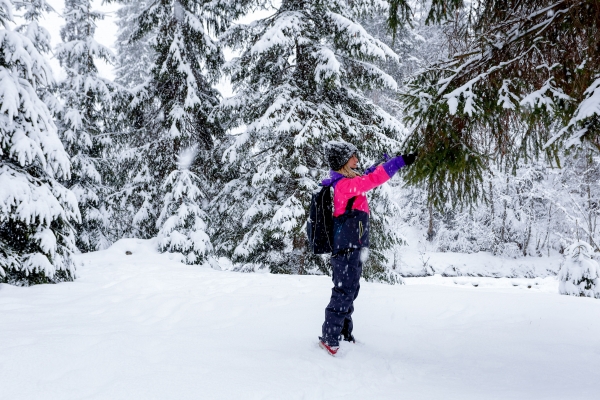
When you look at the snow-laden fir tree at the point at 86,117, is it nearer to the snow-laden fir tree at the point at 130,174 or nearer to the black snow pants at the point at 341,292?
the snow-laden fir tree at the point at 130,174

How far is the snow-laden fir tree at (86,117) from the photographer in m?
13.2

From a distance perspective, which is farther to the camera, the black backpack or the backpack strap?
the black backpack

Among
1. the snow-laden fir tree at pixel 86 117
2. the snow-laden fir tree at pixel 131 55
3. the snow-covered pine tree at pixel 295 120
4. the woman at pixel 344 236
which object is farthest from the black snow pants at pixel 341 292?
the snow-laden fir tree at pixel 131 55

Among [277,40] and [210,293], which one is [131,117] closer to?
[277,40]

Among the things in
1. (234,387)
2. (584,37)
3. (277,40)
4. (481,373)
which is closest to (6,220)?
(234,387)

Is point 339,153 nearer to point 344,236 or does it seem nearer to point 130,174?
point 344,236

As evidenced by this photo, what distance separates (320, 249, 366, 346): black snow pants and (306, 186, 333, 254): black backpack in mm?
206

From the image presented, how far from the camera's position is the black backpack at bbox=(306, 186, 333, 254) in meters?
3.65

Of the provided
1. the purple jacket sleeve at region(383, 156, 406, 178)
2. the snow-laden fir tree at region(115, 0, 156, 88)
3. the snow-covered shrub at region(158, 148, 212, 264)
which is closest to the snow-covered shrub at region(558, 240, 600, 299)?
the purple jacket sleeve at region(383, 156, 406, 178)

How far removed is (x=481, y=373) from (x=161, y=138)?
10685mm

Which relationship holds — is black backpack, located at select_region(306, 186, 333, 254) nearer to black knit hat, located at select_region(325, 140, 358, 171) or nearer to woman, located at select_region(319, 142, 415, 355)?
woman, located at select_region(319, 142, 415, 355)

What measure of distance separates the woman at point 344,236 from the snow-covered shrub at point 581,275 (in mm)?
7040

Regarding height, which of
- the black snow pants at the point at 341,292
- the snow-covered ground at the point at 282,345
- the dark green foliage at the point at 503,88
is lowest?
the snow-covered ground at the point at 282,345

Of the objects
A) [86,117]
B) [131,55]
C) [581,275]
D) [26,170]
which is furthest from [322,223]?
[131,55]
